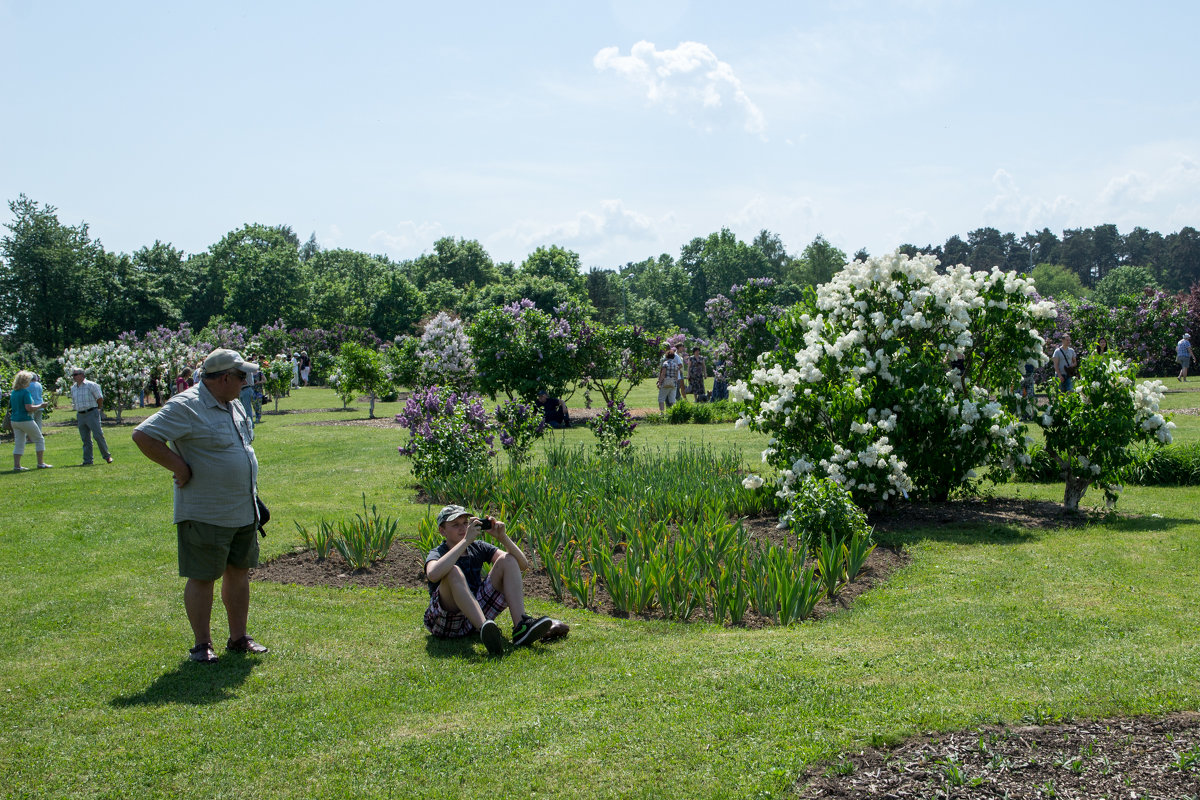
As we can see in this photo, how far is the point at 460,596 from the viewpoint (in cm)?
522

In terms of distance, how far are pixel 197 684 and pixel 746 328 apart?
18516 millimetres

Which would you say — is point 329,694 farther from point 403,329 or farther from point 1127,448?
point 403,329

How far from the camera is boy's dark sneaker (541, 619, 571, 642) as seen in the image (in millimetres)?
5270

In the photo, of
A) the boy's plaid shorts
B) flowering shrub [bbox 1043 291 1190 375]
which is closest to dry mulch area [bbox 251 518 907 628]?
the boy's plaid shorts

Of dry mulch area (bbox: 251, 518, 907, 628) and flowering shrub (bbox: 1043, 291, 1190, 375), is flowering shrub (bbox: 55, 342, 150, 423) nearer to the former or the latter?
dry mulch area (bbox: 251, 518, 907, 628)

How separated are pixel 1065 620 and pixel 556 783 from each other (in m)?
3.56

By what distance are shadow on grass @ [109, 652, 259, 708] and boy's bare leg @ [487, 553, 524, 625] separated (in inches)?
56.6

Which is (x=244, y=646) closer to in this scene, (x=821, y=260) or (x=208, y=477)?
(x=208, y=477)

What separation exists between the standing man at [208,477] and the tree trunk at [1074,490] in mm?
7611

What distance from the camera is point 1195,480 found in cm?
1056

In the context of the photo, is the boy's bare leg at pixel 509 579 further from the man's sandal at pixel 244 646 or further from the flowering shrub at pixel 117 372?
the flowering shrub at pixel 117 372

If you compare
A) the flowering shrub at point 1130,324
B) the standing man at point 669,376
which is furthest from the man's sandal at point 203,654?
the flowering shrub at point 1130,324

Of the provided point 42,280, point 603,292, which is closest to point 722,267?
point 603,292

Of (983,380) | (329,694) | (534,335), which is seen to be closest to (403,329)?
(534,335)
